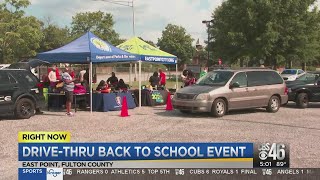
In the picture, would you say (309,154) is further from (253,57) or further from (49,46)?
(49,46)

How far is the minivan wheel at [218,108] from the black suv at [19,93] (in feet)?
19.0

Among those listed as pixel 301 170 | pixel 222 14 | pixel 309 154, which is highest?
pixel 222 14

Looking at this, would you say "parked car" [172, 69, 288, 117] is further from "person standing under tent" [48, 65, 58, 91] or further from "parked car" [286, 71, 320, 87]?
"person standing under tent" [48, 65, 58, 91]

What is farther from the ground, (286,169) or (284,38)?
(284,38)

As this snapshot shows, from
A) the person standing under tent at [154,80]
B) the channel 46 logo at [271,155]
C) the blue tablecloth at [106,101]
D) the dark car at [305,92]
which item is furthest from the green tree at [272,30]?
the channel 46 logo at [271,155]

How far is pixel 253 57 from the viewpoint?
128 feet

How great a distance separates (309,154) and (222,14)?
34.6 meters

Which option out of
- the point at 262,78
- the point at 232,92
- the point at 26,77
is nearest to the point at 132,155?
the point at 232,92

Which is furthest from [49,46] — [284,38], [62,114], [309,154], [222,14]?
[309,154]

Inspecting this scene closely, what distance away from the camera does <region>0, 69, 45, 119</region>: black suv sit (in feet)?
43.5

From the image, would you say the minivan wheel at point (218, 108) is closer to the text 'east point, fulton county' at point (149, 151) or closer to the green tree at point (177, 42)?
the text 'east point, fulton county' at point (149, 151)

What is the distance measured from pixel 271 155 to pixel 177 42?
320 ft

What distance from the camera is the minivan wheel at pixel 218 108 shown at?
14.0m

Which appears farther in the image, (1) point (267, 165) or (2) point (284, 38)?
(2) point (284, 38)
